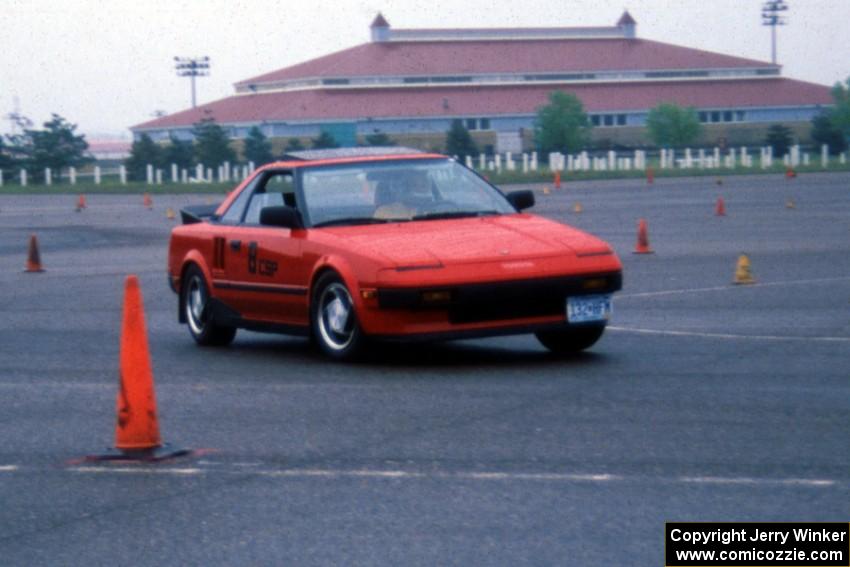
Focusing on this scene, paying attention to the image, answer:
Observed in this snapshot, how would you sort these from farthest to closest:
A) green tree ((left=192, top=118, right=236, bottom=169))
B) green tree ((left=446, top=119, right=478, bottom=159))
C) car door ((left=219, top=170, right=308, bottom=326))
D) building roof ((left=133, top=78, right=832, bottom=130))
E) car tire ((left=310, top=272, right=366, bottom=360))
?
building roof ((left=133, top=78, right=832, bottom=130)), green tree ((left=446, top=119, right=478, bottom=159)), green tree ((left=192, top=118, right=236, bottom=169)), car door ((left=219, top=170, right=308, bottom=326)), car tire ((left=310, top=272, right=366, bottom=360))

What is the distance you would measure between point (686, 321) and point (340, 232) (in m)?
3.64

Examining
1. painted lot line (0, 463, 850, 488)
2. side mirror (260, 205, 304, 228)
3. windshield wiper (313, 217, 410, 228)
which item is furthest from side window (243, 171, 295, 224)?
painted lot line (0, 463, 850, 488)

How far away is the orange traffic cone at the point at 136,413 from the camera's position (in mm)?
7730

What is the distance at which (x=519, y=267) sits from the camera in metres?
10.6

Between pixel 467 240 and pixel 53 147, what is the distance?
77.4m

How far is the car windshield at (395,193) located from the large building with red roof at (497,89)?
81.1 m

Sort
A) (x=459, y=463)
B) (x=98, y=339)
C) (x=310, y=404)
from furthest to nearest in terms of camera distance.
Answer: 1. (x=98, y=339)
2. (x=310, y=404)
3. (x=459, y=463)

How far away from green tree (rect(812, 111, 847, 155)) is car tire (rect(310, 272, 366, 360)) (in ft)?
283

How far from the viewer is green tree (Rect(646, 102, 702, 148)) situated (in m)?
91.9

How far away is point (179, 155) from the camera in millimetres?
83125

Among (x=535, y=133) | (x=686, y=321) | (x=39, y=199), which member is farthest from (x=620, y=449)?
(x=535, y=133)

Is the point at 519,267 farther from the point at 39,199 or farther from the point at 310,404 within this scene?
the point at 39,199

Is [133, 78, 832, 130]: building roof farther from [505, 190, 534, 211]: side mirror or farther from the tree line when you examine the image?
[505, 190, 534, 211]: side mirror

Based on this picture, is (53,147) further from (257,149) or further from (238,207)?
(238,207)
